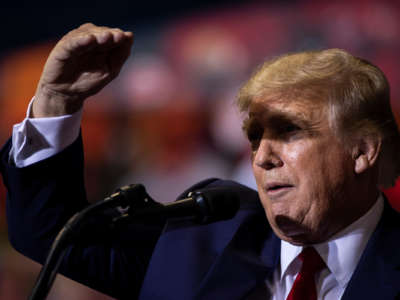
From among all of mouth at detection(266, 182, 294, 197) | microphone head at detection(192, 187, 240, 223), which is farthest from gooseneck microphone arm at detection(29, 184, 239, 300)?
mouth at detection(266, 182, 294, 197)

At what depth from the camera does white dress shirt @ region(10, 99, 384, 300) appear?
1.21 m

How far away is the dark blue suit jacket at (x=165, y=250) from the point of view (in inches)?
48.2

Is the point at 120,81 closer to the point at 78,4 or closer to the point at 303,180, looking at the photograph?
the point at 78,4

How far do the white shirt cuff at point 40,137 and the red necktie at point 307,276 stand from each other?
56 centimetres

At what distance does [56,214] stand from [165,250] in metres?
0.26

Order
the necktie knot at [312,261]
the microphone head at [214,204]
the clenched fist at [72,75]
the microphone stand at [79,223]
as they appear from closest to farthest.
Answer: the microphone stand at [79,223] < the microphone head at [214,204] < the clenched fist at [72,75] < the necktie knot at [312,261]

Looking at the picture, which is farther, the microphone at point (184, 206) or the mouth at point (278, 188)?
the mouth at point (278, 188)

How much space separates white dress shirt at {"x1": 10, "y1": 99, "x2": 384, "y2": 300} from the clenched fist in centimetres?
3

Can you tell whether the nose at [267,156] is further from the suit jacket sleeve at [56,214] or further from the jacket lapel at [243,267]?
the suit jacket sleeve at [56,214]

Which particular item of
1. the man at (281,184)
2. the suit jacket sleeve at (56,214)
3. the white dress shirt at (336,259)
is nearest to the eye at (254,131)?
the man at (281,184)

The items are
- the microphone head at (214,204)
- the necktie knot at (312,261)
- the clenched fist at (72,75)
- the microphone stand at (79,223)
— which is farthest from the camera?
the necktie knot at (312,261)

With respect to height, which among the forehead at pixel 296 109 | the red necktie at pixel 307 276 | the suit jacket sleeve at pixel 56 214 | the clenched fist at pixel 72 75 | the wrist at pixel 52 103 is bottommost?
the red necktie at pixel 307 276

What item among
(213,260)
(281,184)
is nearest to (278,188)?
(281,184)

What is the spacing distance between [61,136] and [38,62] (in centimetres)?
241
